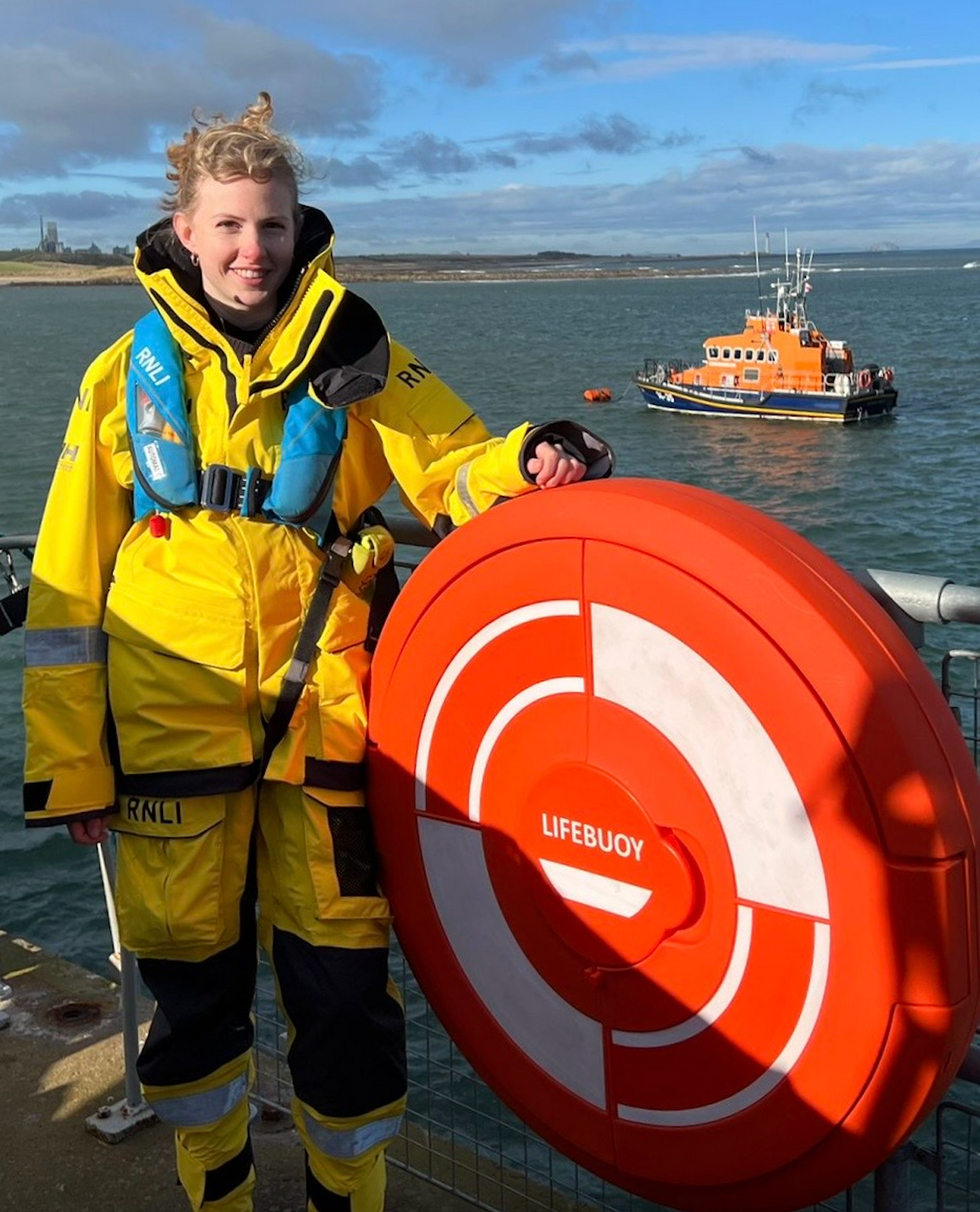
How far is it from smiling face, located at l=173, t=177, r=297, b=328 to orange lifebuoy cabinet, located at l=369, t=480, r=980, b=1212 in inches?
22.4

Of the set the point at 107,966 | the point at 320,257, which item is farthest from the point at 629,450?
the point at 320,257

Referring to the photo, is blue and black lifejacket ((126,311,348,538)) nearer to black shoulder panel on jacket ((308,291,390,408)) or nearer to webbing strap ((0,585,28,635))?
black shoulder panel on jacket ((308,291,390,408))

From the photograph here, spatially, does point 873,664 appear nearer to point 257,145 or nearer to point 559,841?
point 559,841

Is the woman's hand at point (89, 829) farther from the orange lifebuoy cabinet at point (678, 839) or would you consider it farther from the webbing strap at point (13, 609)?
the webbing strap at point (13, 609)

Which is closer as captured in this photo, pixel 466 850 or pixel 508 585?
pixel 508 585

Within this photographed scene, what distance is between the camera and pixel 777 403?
3828cm

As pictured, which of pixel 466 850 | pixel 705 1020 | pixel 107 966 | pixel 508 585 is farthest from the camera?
pixel 107 966

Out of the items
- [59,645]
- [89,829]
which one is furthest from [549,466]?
[89,829]

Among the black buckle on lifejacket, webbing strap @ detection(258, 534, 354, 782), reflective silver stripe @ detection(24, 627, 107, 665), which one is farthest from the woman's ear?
reflective silver stripe @ detection(24, 627, 107, 665)

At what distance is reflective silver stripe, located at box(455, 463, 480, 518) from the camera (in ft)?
7.69

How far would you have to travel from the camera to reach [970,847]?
1.73m

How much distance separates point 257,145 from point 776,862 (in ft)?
4.70

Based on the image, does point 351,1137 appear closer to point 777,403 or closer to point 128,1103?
point 128,1103

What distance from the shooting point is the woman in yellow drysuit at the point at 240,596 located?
2334 millimetres
